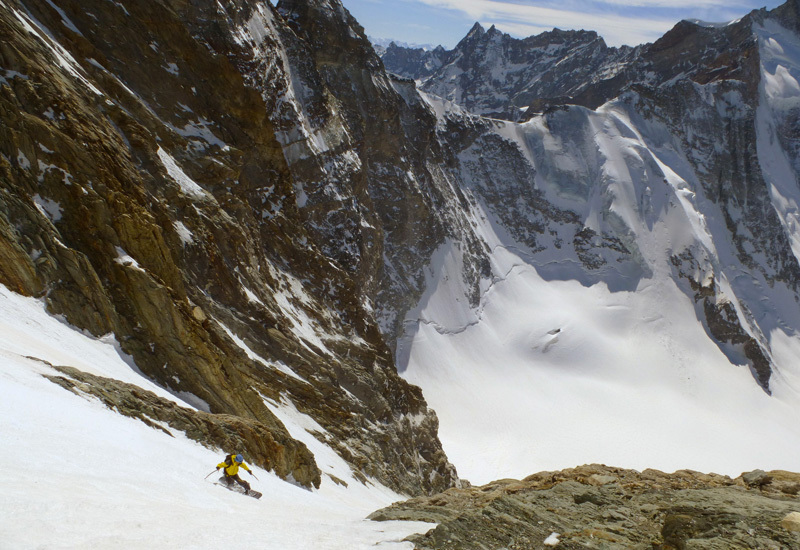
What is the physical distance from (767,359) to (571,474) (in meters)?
72.8

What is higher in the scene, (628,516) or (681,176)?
(681,176)

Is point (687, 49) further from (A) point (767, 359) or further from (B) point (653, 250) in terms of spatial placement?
(A) point (767, 359)

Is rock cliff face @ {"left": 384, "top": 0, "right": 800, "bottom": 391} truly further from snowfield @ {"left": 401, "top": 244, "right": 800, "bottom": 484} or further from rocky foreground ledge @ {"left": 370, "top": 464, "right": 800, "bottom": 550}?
rocky foreground ledge @ {"left": 370, "top": 464, "right": 800, "bottom": 550}

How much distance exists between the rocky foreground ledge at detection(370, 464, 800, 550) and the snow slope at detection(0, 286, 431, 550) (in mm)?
1064

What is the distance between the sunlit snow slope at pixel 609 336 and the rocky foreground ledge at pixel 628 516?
3612 centimetres

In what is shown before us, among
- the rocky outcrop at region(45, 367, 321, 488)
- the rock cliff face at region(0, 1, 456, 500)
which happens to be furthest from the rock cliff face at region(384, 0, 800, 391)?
the rocky outcrop at region(45, 367, 321, 488)

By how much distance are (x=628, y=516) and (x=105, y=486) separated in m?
8.40

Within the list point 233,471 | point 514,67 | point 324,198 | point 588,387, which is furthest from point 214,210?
point 514,67

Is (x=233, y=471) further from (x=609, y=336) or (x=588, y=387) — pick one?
(x=609, y=336)

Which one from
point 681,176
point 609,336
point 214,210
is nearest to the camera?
point 214,210

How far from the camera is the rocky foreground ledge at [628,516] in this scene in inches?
324

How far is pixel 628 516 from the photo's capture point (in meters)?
10.3

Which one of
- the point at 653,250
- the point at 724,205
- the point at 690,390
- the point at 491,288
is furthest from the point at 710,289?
the point at 491,288

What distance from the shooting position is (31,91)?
2003cm
